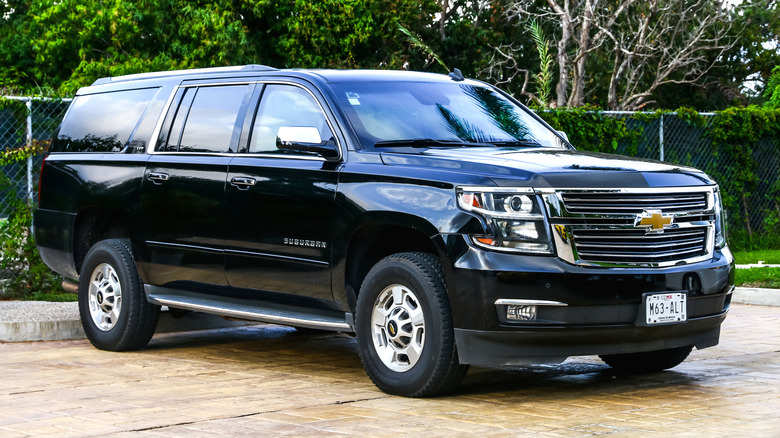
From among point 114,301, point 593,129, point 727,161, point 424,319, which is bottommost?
point 114,301

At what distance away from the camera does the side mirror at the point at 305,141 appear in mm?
7410

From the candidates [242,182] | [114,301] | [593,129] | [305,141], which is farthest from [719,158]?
[305,141]

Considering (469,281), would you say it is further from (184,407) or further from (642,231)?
(184,407)

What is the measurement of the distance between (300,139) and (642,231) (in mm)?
2206

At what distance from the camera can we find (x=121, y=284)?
9133 millimetres

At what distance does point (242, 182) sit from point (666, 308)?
2961 mm

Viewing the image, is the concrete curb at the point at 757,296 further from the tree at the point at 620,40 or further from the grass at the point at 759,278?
the tree at the point at 620,40

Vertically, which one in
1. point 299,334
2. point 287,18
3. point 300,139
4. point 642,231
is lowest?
point 299,334

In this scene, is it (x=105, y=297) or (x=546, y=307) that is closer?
(x=546, y=307)

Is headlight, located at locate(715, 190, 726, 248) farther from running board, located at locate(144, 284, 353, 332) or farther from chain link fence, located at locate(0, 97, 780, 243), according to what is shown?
chain link fence, located at locate(0, 97, 780, 243)

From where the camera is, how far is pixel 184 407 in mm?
6715

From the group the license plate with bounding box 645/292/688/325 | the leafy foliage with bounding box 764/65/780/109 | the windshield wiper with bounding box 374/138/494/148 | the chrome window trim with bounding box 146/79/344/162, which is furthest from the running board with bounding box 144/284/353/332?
the leafy foliage with bounding box 764/65/780/109

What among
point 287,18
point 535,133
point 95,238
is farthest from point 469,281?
point 287,18

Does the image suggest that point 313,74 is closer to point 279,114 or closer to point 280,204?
point 279,114
